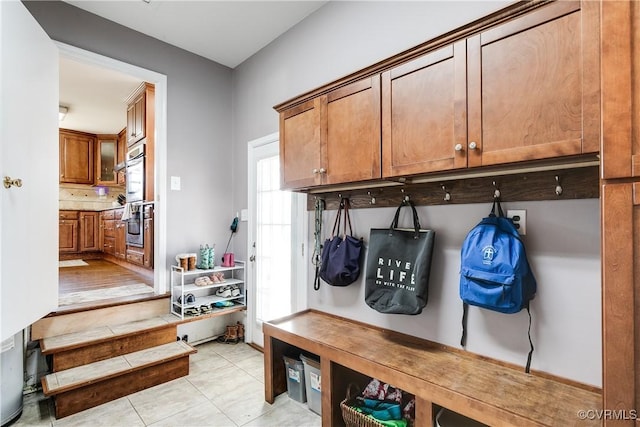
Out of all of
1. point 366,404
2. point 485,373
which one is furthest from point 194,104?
point 485,373

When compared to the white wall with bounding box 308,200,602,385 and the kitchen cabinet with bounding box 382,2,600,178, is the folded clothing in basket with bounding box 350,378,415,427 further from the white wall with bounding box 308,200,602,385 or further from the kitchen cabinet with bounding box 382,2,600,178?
the kitchen cabinet with bounding box 382,2,600,178

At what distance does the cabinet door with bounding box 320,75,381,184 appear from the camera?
172 cm

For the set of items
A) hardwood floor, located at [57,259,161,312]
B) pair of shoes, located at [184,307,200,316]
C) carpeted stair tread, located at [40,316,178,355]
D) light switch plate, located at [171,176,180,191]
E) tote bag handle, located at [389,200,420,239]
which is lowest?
carpeted stair tread, located at [40,316,178,355]

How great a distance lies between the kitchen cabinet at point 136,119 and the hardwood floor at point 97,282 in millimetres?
1838

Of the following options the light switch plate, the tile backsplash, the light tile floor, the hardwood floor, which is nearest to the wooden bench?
the light tile floor

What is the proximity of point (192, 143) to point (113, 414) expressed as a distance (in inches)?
95.0

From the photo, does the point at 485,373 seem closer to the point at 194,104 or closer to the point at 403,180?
the point at 403,180

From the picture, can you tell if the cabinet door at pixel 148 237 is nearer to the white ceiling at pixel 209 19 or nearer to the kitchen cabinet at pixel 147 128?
the kitchen cabinet at pixel 147 128

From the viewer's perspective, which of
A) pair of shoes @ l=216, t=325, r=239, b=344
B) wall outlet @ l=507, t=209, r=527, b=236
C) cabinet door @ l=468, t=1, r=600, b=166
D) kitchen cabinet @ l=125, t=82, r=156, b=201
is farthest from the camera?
kitchen cabinet @ l=125, t=82, r=156, b=201

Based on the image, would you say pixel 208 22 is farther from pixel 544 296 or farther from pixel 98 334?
pixel 544 296

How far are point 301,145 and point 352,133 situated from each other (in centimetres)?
43

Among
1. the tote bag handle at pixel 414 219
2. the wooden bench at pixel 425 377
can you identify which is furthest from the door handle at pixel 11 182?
the tote bag handle at pixel 414 219

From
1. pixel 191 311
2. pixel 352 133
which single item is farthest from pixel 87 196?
pixel 352 133

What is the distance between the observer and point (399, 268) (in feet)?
5.94
